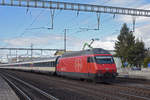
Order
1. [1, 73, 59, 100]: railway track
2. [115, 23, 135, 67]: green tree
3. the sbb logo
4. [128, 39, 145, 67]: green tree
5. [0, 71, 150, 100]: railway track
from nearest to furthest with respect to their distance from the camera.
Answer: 1. [0, 71, 150, 100]: railway track
2. [1, 73, 59, 100]: railway track
3. the sbb logo
4. [128, 39, 145, 67]: green tree
5. [115, 23, 135, 67]: green tree

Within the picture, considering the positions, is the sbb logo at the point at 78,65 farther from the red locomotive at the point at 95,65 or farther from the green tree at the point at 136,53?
the green tree at the point at 136,53

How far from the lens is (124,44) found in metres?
73.6

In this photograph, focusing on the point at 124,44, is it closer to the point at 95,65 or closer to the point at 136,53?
the point at 136,53

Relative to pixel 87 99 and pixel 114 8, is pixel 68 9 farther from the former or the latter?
pixel 87 99

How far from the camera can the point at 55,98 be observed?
1399 cm

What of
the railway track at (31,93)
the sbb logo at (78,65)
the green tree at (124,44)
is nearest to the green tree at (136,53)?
the green tree at (124,44)

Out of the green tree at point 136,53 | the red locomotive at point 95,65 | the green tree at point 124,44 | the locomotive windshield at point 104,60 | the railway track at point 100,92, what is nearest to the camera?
the railway track at point 100,92

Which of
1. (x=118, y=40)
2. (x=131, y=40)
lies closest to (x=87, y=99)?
(x=131, y=40)

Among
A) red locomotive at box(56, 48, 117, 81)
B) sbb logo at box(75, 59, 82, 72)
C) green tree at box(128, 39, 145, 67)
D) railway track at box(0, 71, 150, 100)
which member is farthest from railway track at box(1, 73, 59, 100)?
green tree at box(128, 39, 145, 67)

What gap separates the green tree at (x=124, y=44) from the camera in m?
64.6

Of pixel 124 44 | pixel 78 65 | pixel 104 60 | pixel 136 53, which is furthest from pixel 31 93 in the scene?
pixel 124 44

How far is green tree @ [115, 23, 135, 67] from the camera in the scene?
2544 inches

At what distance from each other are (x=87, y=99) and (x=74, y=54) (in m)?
14.8

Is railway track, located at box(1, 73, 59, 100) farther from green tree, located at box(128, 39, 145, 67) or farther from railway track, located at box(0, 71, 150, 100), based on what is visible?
green tree, located at box(128, 39, 145, 67)
